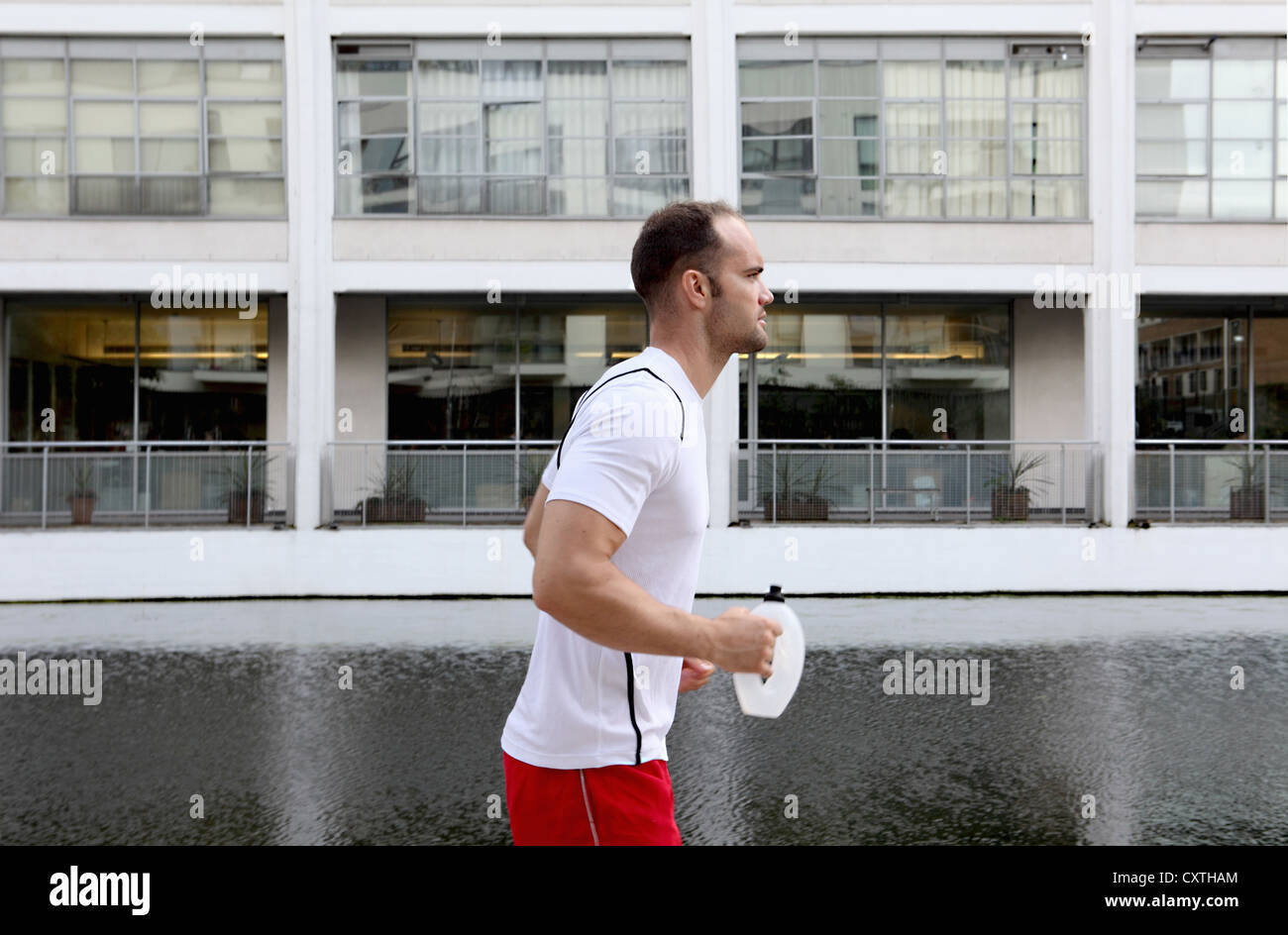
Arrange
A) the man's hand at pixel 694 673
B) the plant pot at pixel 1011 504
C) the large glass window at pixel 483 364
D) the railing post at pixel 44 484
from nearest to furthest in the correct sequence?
1. the man's hand at pixel 694 673
2. the railing post at pixel 44 484
3. the plant pot at pixel 1011 504
4. the large glass window at pixel 483 364

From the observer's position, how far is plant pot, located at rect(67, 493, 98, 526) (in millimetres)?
16609

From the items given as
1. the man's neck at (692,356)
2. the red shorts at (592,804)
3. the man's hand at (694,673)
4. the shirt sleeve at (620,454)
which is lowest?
the red shorts at (592,804)

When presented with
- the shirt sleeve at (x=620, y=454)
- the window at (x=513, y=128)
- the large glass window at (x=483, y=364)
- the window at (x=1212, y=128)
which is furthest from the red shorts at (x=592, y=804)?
the window at (x=1212, y=128)

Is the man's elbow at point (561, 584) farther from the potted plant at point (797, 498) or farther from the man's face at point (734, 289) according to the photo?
the potted plant at point (797, 498)

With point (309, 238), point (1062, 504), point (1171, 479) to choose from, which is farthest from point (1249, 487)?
point (309, 238)

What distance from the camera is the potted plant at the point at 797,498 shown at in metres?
16.9

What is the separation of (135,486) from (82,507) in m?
0.72

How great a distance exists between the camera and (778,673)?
234 cm

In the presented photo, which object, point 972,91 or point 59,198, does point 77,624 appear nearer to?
point 59,198

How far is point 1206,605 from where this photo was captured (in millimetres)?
15406

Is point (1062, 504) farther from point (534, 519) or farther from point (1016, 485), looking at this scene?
point (534, 519)

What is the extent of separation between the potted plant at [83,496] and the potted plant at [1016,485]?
12.1 metres

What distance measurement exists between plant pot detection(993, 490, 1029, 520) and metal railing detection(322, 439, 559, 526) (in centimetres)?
611
